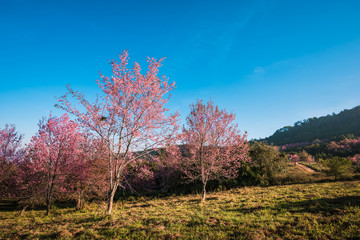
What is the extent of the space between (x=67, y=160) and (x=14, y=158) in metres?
6.94

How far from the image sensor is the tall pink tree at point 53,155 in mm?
12219

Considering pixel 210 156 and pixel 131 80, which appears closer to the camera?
pixel 131 80

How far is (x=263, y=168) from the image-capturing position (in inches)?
829

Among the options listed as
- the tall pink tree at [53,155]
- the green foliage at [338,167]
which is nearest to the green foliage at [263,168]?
the green foliage at [338,167]

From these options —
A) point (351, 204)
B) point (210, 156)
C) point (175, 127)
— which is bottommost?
point (351, 204)

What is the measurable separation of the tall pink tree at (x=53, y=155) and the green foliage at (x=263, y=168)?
20.1 meters

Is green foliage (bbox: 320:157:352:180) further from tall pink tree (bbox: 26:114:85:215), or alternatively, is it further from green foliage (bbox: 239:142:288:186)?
tall pink tree (bbox: 26:114:85:215)

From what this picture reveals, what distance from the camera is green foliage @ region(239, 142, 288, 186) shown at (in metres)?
20.5

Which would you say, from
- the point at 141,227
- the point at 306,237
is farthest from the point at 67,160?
the point at 306,237

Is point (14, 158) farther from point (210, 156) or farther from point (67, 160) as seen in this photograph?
point (210, 156)

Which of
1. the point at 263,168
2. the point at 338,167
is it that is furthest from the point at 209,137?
the point at 338,167

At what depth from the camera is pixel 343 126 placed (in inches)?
2992

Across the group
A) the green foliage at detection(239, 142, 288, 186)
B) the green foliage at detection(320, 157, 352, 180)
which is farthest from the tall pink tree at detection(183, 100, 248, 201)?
the green foliage at detection(320, 157, 352, 180)

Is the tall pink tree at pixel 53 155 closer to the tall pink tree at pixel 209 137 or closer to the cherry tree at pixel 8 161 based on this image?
the cherry tree at pixel 8 161
